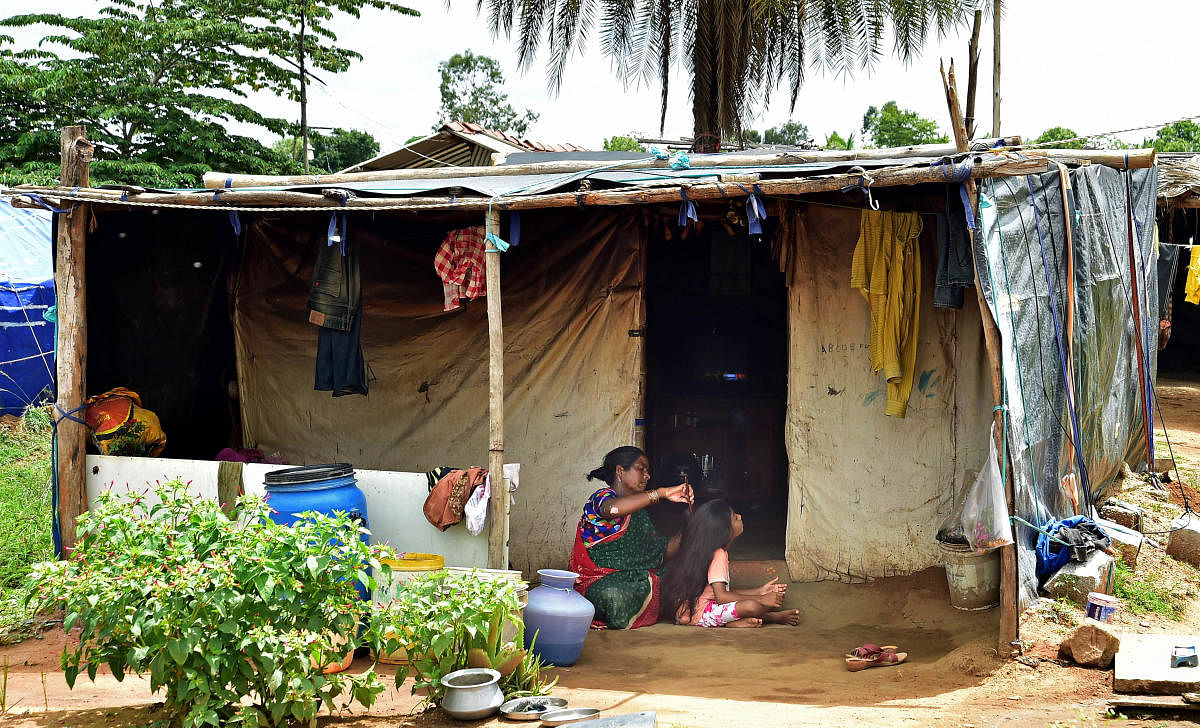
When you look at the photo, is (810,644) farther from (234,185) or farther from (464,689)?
(234,185)

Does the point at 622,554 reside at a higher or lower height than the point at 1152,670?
higher

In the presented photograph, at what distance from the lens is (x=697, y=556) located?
5.94m

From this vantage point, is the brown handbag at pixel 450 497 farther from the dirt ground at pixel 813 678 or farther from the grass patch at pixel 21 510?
the grass patch at pixel 21 510

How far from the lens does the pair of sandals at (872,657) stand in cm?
491

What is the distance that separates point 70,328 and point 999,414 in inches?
210

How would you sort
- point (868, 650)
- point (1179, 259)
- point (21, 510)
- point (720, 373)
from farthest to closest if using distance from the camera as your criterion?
1. point (1179, 259)
2. point (720, 373)
3. point (21, 510)
4. point (868, 650)

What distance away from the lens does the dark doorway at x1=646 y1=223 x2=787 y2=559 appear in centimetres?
776

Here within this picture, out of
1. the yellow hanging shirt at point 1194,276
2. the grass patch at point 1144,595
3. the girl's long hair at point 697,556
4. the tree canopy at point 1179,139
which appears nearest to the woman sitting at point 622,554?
the girl's long hair at point 697,556

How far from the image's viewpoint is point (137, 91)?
1509 cm

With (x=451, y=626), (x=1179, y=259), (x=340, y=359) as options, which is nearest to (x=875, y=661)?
(x=451, y=626)

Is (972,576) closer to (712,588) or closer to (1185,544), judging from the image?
(712,588)

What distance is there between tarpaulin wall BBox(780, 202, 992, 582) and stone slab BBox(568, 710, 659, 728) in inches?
103

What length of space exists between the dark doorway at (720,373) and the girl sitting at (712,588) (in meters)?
1.74

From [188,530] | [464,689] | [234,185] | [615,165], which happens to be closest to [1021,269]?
[615,165]
